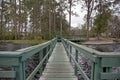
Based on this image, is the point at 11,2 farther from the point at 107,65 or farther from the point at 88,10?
the point at 107,65

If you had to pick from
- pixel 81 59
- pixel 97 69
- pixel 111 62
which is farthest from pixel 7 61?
pixel 81 59

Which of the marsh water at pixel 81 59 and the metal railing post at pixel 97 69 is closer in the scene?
the metal railing post at pixel 97 69

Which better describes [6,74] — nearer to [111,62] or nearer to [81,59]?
[111,62]

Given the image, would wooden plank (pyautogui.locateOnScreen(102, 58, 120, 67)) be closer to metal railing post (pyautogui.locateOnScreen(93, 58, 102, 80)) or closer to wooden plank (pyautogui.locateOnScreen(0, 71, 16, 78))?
metal railing post (pyautogui.locateOnScreen(93, 58, 102, 80))

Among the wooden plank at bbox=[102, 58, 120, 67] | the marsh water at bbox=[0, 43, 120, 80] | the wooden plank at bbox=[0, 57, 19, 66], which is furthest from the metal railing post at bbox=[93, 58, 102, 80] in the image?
the marsh water at bbox=[0, 43, 120, 80]

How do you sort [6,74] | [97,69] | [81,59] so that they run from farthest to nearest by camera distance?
[81,59], [97,69], [6,74]

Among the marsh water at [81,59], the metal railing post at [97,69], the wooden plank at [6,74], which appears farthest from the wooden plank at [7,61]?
the marsh water at [81,59]

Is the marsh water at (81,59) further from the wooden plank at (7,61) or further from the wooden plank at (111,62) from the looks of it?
the wooden plank at (7,61)

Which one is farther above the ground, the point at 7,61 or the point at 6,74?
the point at 7,61

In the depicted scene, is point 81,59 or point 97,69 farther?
point 81,59

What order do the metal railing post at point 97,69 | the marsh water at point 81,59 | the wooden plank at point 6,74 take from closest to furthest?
the wooden plank at point 6,74 < the metal railing post at point 97,69 < the marsh water at point 81,59

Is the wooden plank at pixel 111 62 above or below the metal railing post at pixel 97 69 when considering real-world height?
above

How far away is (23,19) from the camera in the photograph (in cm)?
4472

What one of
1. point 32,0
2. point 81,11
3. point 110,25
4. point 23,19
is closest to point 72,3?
point 81,11
